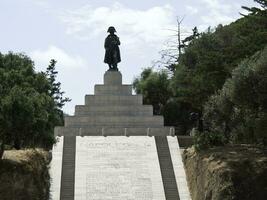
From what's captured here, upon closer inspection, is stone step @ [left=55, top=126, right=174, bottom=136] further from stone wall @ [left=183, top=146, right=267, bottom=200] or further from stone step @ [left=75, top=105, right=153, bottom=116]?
stone wall @ [left=183, top=146, right=267, bottom=200]

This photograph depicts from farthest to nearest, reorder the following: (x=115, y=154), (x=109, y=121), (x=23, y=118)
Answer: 1. (x=109, y=121)
2. (x=115, y=154)
3. (x=23, y=118)

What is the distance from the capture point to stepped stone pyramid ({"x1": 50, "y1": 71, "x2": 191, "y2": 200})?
2817 centimetres

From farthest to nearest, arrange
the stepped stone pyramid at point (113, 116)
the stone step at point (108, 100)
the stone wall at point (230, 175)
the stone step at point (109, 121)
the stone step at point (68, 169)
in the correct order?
the stone step at point (108, 100) < the stone step at point (109, 121) < the stepped stone pyramid at point (113, 116) < the stone step at point (68, 169) < the stone wall at point (230, 175)

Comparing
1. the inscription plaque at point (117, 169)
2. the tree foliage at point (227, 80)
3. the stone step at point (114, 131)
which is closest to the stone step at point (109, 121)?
the stone step at point (114, 131)

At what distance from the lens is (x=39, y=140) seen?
103 ft

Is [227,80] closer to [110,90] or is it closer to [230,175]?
[230,175]

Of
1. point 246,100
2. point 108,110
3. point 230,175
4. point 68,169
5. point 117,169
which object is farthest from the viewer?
point 108,110

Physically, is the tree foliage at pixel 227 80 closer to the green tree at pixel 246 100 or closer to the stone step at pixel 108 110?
the green tree at pixel 246 100

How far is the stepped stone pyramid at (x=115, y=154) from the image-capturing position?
28.2 metres

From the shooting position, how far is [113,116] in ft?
133

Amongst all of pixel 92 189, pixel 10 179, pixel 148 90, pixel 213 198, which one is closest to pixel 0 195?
pixel 10 179

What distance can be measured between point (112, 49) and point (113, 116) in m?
5.45

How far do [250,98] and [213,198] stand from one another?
4502 mm

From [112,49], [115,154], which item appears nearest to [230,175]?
[115,154]
